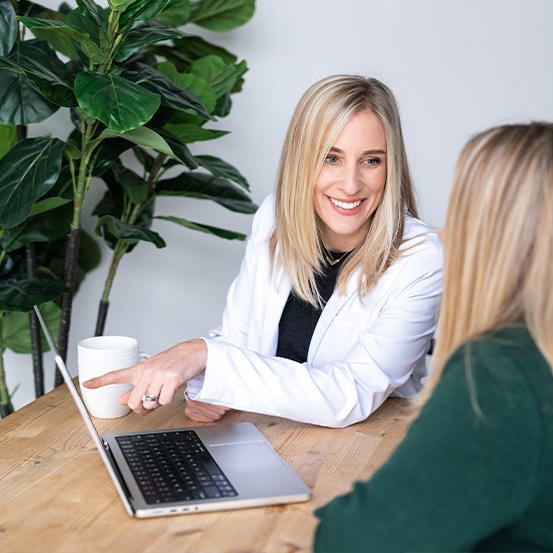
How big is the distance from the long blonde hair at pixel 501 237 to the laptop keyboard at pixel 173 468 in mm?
429

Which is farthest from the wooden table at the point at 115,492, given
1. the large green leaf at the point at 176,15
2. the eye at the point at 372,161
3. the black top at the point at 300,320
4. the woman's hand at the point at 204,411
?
the large green leaf at the point at 176,15

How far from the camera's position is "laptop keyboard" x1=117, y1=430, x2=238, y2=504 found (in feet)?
4.10

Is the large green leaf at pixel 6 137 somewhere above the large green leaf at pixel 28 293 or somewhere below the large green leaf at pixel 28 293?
above

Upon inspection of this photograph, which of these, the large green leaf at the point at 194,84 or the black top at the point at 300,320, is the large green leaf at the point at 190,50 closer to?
the large green leaf at the point at 194,84

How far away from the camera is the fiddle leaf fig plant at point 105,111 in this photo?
6.64 ft

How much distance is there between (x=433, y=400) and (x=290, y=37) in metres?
2.43

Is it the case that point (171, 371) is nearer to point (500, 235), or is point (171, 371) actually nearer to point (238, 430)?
point (238, 430)

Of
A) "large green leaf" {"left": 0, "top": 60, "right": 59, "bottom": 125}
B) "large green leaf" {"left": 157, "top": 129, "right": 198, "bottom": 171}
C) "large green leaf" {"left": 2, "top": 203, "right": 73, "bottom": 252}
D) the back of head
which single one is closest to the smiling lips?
"large green leaf" {"left": 157, "top": 129, "right": 198, "bottom": 171}

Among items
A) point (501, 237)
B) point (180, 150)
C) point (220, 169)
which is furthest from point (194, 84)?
point (501, 237)

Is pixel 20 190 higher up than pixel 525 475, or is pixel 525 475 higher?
pixel 20 190

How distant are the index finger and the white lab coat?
0.15 m

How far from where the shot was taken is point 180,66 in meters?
2.98

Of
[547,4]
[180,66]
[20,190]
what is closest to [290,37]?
[180,66]

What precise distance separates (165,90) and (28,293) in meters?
0.71
